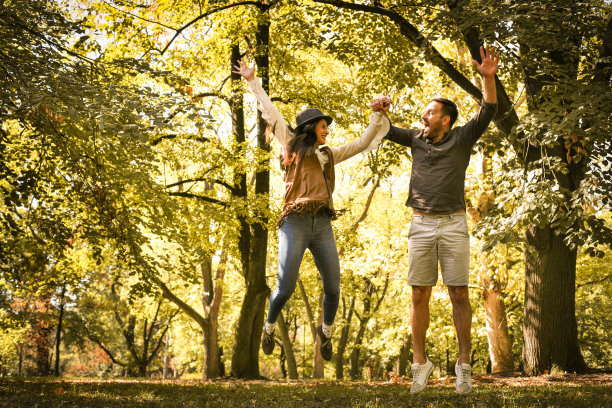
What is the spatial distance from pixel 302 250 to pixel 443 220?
→ 1.28 metres

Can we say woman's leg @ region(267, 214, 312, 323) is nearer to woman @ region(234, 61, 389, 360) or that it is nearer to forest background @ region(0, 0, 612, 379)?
woman @ region(234, 61, 389, 360)

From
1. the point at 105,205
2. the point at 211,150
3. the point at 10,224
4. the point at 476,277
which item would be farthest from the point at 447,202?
the point at 476,277

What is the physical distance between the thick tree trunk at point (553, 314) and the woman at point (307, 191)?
5.61m

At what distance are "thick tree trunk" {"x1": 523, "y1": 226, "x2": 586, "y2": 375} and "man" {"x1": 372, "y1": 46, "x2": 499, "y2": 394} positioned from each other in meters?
5.27

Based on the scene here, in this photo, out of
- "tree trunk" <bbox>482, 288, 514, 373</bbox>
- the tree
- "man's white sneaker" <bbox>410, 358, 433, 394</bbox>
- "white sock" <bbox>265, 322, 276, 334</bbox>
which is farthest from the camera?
"tree trunk" <bbox>482, 288, 514, 373</bbox>

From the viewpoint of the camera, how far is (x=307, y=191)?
5184 millimetres

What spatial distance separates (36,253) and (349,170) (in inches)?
749

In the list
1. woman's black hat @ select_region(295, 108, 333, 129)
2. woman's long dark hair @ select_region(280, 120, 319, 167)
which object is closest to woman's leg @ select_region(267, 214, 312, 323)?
woman's long dark hair @ select_region(280, 120, 319, 167)

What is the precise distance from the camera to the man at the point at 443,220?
16.3 ft

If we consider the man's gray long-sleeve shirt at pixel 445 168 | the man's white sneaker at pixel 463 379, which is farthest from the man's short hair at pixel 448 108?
the man's white sneaker at pixel 463 379

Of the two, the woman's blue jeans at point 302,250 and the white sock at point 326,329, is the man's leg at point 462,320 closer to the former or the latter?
the woman's blue jeans at point 302,250

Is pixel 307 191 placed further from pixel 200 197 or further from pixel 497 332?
pixel 497 332

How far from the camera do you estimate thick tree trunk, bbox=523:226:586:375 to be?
955cm

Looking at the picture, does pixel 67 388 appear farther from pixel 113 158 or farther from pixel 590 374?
pixel 590 374
